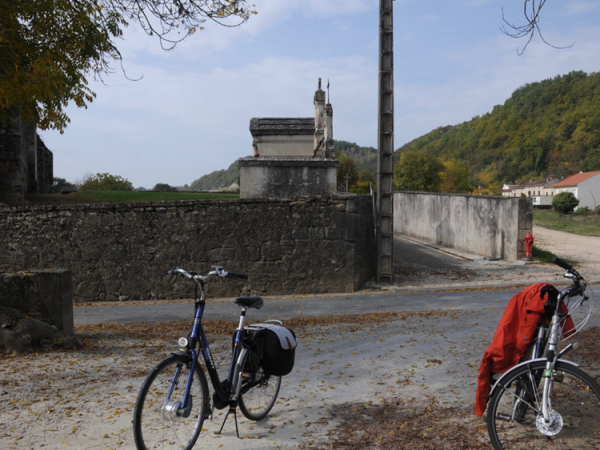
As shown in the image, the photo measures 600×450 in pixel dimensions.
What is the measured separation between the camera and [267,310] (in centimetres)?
1073

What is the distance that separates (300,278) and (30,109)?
23.4 feet

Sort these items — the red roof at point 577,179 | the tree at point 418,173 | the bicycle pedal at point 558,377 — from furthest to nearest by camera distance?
the tree at point 418,173
the red roof at point 577,179
the bicycle pedal at point 558,377

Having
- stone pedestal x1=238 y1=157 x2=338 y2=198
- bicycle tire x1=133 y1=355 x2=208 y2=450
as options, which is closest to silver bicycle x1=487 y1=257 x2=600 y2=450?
bicycle tire x1=133 y1=355 x2=208 y2=450

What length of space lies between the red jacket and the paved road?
6242mm

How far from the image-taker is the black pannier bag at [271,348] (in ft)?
13.7

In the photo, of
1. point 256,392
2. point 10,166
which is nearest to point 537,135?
Answer: point 10,166

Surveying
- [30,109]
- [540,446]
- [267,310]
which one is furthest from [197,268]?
[540,446]

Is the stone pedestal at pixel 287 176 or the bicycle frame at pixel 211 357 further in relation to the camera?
the stone pedestal at pixel 287 176

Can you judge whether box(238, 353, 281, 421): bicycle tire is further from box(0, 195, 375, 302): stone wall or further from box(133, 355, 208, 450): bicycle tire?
box(0, 195, 375, 302): stone wall

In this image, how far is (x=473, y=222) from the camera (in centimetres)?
2073

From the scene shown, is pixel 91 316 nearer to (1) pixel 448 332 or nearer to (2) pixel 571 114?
(1) pixel 448 332

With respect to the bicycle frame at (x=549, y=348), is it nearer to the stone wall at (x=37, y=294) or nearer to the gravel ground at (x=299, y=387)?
the gravel ground at (x=299, y=387)

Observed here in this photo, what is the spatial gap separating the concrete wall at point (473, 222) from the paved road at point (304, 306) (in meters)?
6.79

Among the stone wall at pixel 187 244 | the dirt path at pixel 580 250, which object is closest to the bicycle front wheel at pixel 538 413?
the stone wall at pixel 187 244
